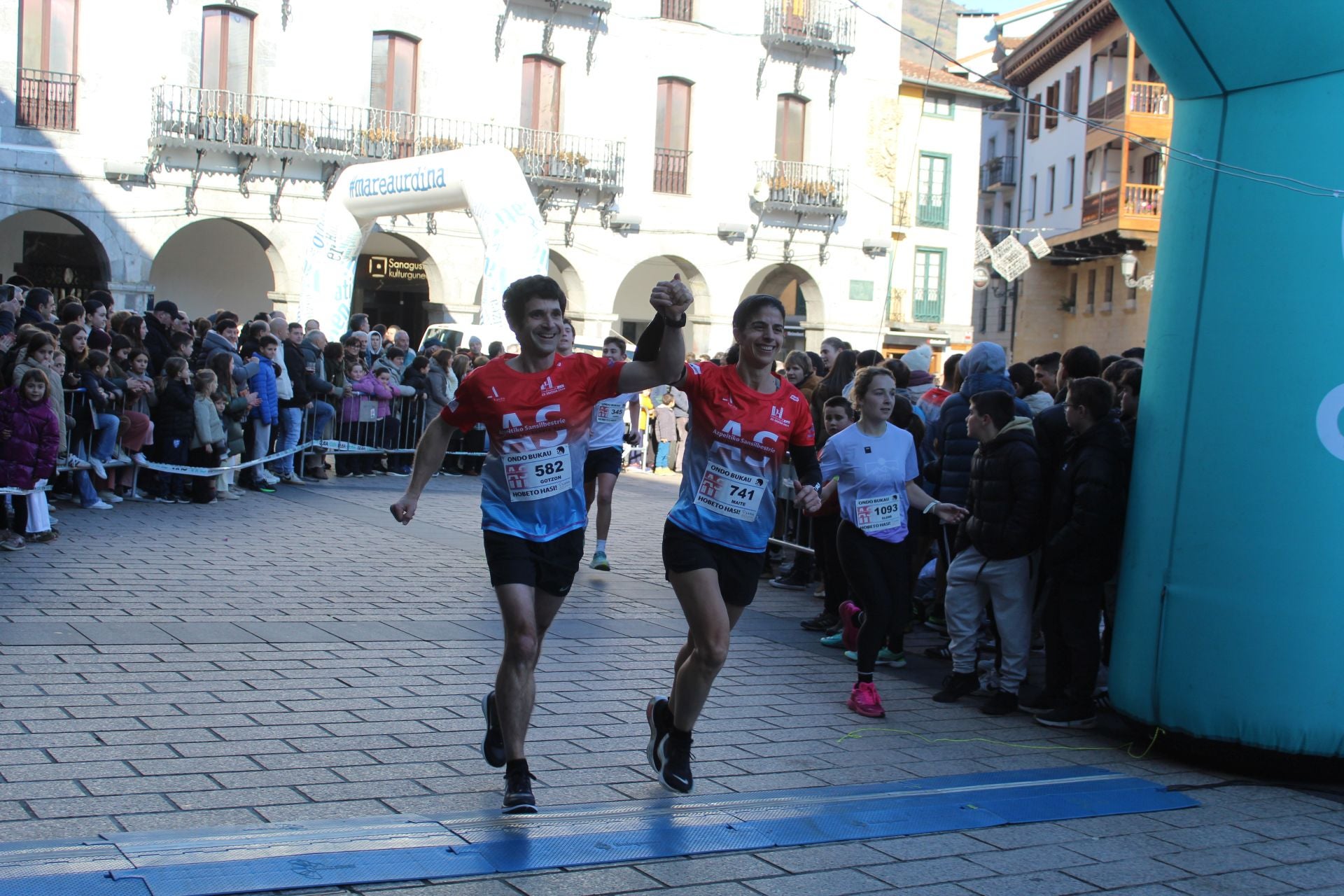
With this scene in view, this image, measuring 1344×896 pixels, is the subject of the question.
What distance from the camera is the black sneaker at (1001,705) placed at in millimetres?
7180

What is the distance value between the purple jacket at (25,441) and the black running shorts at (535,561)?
21.3 ft

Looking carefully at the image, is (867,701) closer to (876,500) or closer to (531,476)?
(876,500)

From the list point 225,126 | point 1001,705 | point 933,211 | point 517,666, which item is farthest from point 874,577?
point 933,211

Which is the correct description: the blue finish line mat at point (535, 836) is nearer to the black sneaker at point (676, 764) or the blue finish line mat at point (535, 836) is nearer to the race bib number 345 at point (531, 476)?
the black sneaker at point (676, 764)

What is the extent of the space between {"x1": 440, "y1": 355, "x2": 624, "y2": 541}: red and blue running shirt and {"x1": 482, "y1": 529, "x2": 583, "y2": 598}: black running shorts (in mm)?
28

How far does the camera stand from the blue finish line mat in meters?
4.04

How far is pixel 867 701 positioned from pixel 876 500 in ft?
3.37

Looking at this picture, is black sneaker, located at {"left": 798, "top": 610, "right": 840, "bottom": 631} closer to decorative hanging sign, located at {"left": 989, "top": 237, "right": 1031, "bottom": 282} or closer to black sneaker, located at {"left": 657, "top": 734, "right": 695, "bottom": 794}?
black sneaker, located at {"left": 657, "top": 734, "right": 695, "bottom": 794}

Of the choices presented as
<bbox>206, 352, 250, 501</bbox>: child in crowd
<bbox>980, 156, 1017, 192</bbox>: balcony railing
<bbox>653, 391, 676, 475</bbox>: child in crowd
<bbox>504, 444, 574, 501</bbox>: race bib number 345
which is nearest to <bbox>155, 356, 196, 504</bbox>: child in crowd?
<bbox>206, 352, 250, 501</bbox>: child in crowd

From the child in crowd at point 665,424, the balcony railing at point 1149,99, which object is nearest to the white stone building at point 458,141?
the child in crowd at point 665,424

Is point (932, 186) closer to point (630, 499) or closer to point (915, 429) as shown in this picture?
point (630, 499)

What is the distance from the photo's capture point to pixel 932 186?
41250mm

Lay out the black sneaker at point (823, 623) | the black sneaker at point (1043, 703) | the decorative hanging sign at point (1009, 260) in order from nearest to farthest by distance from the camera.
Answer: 1. the black sneaker at point (1043, 703)
2. the black sneaker at point (823, 623)
3. the decorative hanging sign at point (1009, 260)

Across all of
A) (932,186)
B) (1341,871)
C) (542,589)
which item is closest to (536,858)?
(542,589)
